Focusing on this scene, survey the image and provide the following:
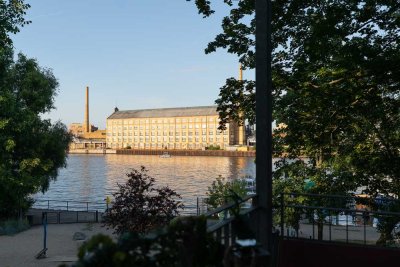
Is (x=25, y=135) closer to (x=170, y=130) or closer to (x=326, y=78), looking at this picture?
(x=326, y=78)

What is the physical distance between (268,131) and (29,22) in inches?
615

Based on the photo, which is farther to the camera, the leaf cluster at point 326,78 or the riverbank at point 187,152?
the riverbank at point 187,152

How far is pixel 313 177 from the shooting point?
11.9 m

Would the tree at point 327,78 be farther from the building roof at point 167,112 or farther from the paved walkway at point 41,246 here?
the building roof at point 167,112

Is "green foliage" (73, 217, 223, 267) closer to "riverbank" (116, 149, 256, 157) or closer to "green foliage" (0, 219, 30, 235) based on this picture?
"green foliage" (0, 219, 30, 235)

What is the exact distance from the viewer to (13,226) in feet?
90.0

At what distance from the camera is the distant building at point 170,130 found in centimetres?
17112

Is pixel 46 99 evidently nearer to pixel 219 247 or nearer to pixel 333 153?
pixel 333 153

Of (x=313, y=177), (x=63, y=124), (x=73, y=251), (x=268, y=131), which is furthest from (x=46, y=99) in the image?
(x=268, y=131)

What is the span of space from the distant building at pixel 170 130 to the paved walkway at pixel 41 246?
133m

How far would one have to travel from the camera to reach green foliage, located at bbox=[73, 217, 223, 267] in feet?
7.96

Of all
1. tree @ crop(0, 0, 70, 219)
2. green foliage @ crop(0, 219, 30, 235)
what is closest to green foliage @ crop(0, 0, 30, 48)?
tree @ crop(0, 0, 70, 219)

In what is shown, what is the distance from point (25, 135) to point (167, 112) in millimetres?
156051

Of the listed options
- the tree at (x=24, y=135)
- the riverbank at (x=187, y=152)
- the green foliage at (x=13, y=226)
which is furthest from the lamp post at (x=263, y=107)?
the riverbank at (x=187, y=152)
